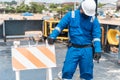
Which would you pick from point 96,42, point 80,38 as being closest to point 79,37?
point 80,38

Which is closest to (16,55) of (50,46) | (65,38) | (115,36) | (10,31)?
(50,46)

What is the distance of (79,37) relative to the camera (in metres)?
6.52

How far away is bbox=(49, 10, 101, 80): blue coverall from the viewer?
6488mm

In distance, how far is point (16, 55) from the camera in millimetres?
6527

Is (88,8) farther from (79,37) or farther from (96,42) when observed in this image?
(96,42)

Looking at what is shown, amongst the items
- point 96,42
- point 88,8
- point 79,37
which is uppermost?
point 88,8

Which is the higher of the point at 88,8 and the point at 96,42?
the point at 88,8

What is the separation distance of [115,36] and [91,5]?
5528 mm

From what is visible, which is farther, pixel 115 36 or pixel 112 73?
pixel 115 36

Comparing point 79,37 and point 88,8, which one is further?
point 79,37

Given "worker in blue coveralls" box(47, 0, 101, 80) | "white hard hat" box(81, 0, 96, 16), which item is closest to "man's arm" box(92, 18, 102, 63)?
"worker in blue coveralls" box(47, 0, 101, 80)

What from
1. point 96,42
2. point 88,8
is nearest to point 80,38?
point 96,42

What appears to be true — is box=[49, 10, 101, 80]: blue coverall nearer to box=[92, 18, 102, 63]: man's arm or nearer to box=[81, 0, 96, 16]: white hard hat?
box=[92, 18, 102, 63]: man's arm

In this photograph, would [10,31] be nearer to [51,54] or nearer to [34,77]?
[34,77]
